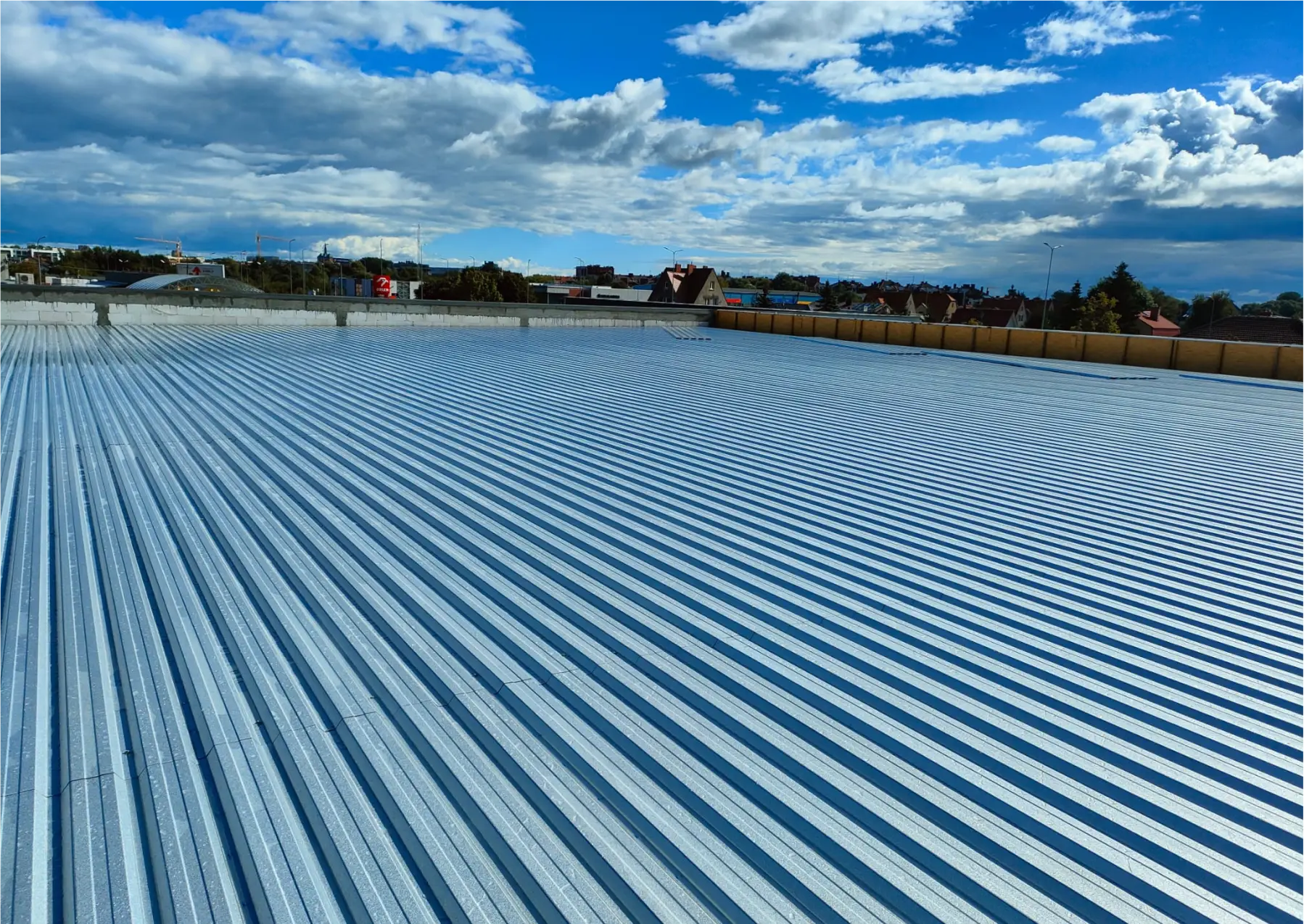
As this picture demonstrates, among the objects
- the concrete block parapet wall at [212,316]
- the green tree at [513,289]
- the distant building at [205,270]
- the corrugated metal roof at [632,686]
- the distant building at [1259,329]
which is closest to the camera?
the corrugated metal roof at [632,686]

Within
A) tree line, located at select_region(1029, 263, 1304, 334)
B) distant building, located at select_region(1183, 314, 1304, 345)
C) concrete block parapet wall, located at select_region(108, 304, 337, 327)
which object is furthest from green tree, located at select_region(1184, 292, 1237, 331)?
concrete block parapet wall, located at select_region(108, 304, 337, 327)

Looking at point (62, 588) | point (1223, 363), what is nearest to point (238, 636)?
point (62, 588)

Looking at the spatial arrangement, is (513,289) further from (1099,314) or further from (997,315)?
(1099,314)

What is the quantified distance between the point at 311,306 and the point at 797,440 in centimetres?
2483

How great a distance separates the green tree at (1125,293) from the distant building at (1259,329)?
1570 centimetres

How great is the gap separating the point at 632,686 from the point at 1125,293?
10846cm

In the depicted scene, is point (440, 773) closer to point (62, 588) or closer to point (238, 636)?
point (238, 636)

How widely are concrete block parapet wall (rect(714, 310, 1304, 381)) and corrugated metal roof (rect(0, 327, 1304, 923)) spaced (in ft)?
70.2

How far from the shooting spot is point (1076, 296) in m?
98.6

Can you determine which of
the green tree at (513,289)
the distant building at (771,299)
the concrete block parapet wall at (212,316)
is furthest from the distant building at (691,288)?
the concrete block parapet wall at (212,316)

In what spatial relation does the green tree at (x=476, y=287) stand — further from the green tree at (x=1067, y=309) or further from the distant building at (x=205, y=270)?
the green tree at (x=1067, y=309)

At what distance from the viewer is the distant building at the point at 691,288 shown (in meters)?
92.3

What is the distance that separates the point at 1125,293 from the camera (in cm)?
9456

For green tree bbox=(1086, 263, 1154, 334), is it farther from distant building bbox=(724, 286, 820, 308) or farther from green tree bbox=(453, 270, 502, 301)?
green tree bbox=(453, 270, 502, 301)
